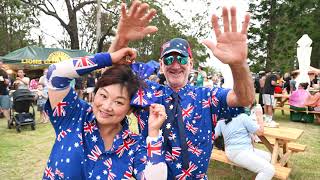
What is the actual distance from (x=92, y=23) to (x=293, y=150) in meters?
27.3

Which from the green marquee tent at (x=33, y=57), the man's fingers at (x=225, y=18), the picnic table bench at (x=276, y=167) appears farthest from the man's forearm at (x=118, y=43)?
the green marquee tent at (x=33, y=57)

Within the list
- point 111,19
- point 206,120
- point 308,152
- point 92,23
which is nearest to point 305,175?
point 308,152

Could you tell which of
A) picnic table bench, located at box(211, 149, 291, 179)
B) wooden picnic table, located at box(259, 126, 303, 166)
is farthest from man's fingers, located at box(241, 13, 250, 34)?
wooden picnic table, located at box(259, 126, 303, 166)

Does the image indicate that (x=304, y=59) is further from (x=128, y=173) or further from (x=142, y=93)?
(x=128, y=173)

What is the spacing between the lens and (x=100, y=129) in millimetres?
1887

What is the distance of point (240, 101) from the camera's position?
6.16ft

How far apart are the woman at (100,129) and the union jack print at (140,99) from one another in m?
0.04

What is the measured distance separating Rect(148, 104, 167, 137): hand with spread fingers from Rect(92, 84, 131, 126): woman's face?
18cm

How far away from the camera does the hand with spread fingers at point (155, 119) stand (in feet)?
5.58

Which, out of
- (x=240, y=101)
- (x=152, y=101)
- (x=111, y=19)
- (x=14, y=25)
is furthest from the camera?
(x=14, y=25)

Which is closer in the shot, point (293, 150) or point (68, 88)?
point (68, 88)

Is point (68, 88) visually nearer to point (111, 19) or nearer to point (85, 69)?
point (85, 69)

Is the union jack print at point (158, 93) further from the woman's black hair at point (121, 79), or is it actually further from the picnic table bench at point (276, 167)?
the picnic table bench at point (276, 167)

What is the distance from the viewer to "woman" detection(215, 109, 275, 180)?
174 inches
